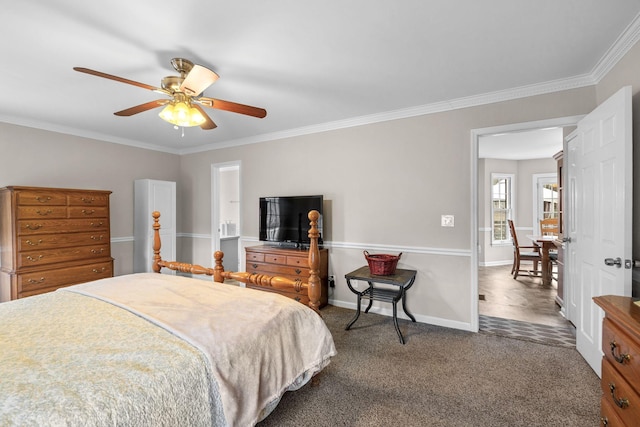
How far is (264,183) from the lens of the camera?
4.52 meters

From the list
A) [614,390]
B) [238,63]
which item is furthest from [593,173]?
[238,63]

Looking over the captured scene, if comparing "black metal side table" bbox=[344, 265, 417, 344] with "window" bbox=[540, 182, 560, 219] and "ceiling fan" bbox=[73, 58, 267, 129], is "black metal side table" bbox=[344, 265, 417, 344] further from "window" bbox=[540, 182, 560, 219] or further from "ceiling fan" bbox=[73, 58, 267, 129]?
"window" bbox=[540, 182, 560, 219]

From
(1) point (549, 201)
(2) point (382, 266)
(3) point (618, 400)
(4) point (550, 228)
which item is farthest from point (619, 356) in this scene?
(1) point (549, 201)

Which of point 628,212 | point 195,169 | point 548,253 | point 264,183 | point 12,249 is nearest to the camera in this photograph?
point 628,212

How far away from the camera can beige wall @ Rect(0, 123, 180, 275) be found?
3600mm

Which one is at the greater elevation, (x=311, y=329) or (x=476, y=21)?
(x=476, y=21)

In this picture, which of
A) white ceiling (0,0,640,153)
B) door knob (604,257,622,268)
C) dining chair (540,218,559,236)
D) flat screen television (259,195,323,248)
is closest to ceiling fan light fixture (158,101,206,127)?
white ceiling (0,0,640,153)

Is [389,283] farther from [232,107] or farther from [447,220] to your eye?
[232,107]

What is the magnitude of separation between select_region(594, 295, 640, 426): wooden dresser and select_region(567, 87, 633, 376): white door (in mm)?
681

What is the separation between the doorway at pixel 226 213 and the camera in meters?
5.04

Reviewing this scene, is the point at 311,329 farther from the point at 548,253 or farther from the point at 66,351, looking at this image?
the point at 548,253

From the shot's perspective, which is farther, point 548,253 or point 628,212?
point 548,253

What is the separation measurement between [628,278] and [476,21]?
186 centimetres

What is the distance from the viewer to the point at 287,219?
4039mm
